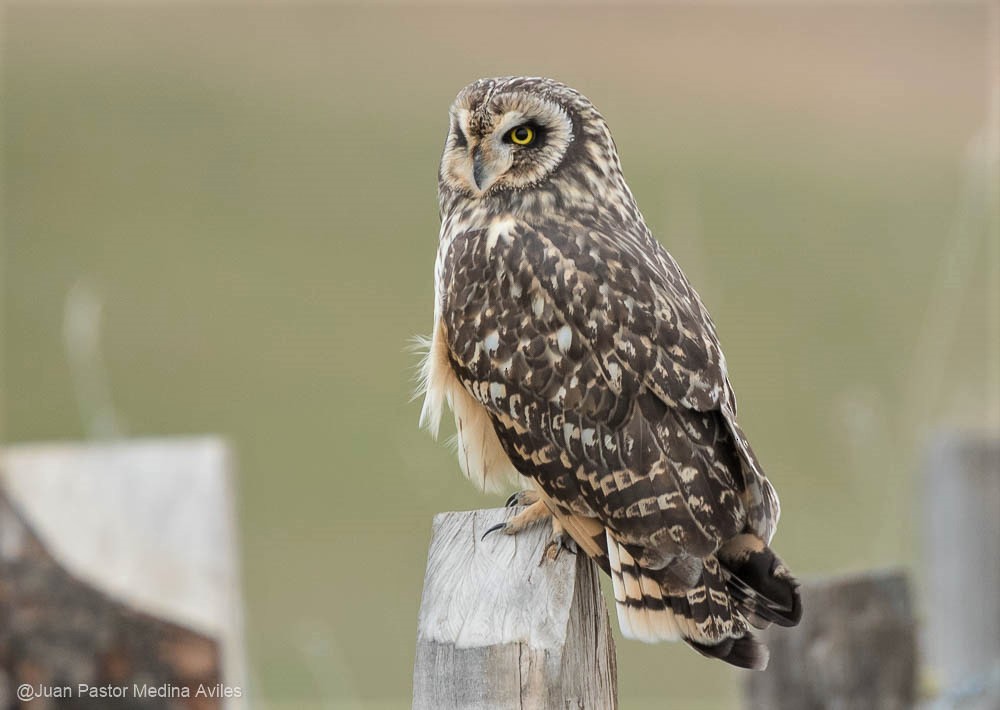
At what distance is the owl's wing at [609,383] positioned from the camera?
89.6 inches

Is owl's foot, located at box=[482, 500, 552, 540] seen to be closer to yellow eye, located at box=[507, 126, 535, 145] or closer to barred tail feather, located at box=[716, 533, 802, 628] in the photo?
barred tail feather, located at box=[716, 533, 802, 628]

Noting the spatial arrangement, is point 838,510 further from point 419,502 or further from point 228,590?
point 228,590

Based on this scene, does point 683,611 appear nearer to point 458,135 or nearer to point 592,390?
point 592,390

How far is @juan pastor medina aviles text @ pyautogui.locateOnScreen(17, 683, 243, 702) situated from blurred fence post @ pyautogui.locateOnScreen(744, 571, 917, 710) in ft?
4.62

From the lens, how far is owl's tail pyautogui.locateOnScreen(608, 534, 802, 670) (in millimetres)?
2154

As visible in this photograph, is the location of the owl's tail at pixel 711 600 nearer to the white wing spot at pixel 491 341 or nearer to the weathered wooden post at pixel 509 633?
the weathered wooden post at pixel 509 633

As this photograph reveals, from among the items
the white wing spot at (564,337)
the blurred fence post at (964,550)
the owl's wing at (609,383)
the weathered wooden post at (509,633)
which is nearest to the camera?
the weathered wooden post at (509,633)

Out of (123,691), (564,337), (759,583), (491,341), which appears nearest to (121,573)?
(123,691)

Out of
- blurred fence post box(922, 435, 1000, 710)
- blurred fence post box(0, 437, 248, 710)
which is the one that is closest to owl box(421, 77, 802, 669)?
blurred fence post box(0, 437, 248, 710)

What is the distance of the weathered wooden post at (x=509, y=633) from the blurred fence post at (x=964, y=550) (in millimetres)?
2625

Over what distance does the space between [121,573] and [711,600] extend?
1.53 metres

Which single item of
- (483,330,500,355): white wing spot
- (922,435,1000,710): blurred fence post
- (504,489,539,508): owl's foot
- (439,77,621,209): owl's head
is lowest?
(922,435,1000,710): blurred fence post

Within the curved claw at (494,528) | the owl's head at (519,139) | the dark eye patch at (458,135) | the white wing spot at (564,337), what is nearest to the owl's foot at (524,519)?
the curved claw at (494,528)

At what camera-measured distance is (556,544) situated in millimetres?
2141
